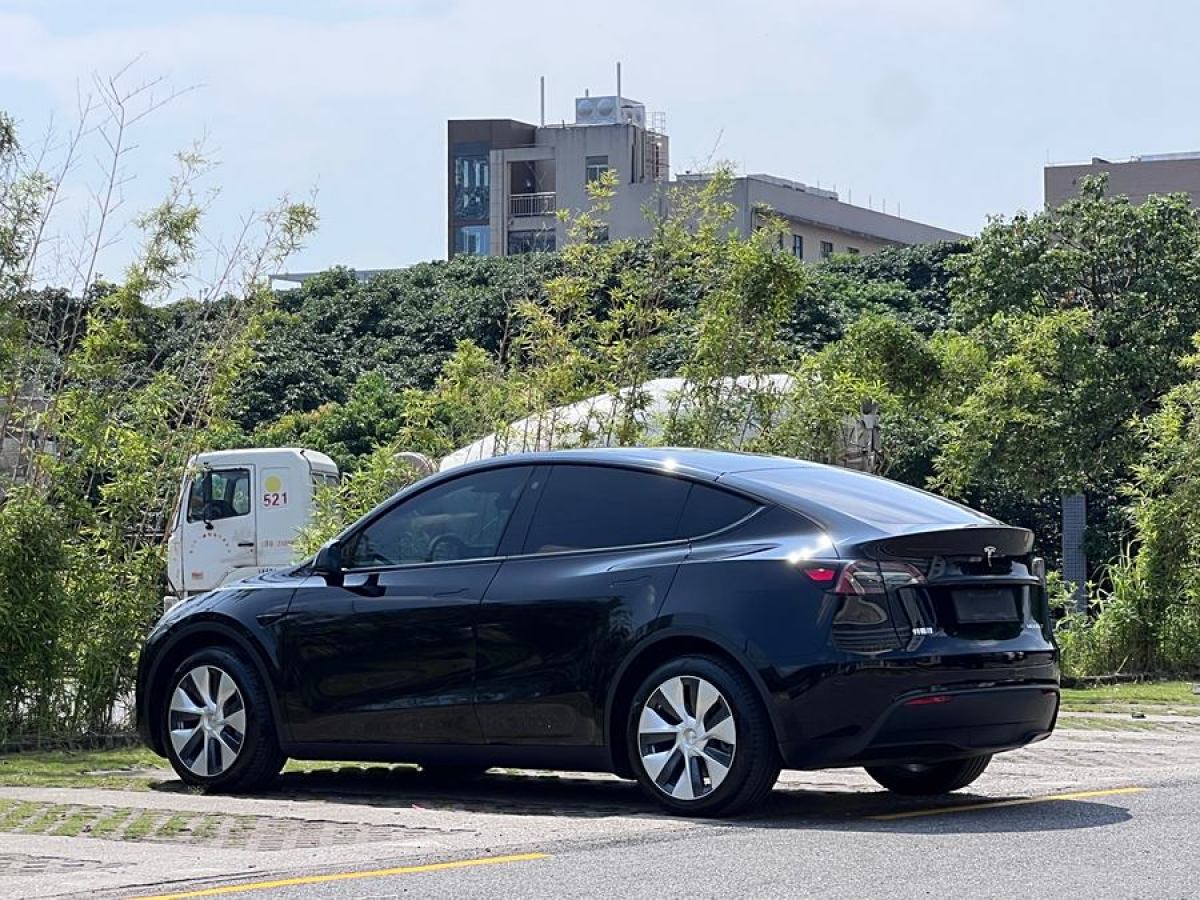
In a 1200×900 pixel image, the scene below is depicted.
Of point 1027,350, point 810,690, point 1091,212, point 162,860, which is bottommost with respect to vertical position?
point 162,860

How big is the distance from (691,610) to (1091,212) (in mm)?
36180

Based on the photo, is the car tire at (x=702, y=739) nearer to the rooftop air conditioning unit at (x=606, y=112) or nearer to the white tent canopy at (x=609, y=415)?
the white tent canopy at (x=609, y=415)

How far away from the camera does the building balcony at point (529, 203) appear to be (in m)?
93.7

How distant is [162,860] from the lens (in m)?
7.73

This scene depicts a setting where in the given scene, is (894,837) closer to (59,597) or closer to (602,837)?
(602,837)

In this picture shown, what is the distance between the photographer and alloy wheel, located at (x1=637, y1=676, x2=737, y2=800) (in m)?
8.66

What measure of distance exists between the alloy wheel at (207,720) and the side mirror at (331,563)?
735 mm

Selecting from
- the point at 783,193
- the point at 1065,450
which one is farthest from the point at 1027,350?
the point at 783,193

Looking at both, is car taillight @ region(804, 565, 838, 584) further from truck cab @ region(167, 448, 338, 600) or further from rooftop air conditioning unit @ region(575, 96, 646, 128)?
rooftop air conditioning unit @ region(575, 96, 646, 128)

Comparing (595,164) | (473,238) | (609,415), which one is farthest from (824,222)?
(609,415)

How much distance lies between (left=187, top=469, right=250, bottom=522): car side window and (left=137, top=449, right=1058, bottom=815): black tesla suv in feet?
64.2

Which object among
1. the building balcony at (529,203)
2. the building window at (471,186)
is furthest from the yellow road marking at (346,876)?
the building window at (471,186)

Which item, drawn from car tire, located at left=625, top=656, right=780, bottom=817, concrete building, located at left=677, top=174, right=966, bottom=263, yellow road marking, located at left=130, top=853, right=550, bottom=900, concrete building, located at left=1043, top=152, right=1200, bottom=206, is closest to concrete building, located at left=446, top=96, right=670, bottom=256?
concrete building, located at left=677, top=174, right=966, bottom=263

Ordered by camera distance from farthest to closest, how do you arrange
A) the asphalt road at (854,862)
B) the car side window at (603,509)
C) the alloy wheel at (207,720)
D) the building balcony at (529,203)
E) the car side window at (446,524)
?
the building balcony at (529,203) < the alloy wheel at (207,720) < the car side window at (446,524) < the car side window at (603,509) < the asphalt road at (854,862)
